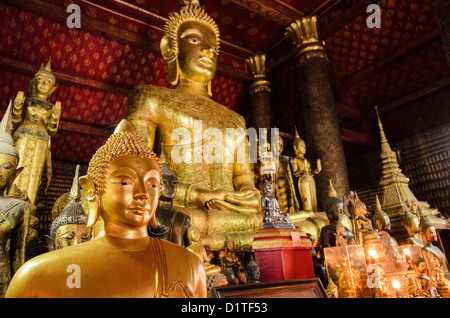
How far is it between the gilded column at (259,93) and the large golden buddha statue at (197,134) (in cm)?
280

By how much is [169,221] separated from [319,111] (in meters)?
3.53

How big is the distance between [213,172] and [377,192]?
4.49 meters

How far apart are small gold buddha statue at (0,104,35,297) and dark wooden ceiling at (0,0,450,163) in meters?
4.31

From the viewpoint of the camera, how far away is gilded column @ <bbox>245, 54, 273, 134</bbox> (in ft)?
20.0

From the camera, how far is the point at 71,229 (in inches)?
56.2

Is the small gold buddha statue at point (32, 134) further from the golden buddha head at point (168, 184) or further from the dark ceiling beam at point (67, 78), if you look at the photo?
the dark ceiling beam at point (67, 78)

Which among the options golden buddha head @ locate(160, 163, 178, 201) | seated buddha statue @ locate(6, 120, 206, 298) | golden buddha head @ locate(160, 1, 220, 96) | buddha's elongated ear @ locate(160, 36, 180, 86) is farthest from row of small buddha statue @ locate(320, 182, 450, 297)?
buddha's elongated ear @ locate(160, 36, 180, 86)

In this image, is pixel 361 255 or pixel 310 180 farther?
pixel 310 180

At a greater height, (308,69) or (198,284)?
(308,69)

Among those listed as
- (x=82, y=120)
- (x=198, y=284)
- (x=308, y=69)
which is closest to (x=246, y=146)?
(x=308, y=69)

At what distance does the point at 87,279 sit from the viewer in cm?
65

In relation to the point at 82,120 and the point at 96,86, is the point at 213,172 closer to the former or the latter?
the point at 96,86

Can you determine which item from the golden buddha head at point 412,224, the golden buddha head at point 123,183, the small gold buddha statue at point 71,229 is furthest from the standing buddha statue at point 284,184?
the golden buddha head at point 123,183

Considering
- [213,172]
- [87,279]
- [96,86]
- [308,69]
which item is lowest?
[87,279]
